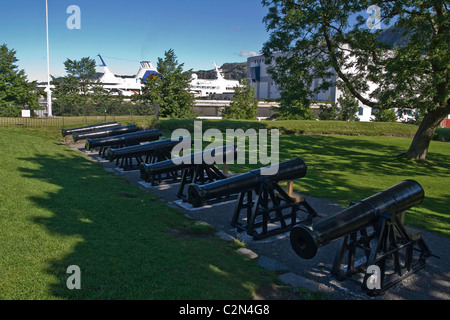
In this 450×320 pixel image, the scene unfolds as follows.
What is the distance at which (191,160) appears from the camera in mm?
9062

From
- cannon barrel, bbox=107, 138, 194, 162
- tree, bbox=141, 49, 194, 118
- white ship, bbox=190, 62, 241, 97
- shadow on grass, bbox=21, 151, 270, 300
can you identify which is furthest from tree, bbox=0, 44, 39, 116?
white ship, bbox=190, 62, 241, 97

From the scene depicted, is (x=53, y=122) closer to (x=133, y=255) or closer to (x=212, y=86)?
(x=133, y=255)

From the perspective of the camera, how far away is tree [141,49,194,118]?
31016mm

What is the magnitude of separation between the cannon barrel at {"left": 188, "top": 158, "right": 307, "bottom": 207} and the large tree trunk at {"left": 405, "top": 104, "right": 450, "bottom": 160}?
35.7 feet

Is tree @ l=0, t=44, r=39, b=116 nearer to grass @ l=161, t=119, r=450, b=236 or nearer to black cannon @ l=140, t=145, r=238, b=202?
grass @ l=161, t=119, r=450, b=236

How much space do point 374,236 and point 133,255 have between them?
3.30 meters

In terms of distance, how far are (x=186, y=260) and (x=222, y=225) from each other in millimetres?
2278

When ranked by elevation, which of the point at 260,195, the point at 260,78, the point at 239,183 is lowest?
the point at 260,195

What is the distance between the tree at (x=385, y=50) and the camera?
40.1 feet

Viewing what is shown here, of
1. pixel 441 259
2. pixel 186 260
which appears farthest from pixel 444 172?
pixel 186 260

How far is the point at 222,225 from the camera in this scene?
6.88 metres

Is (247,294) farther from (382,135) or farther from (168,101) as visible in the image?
(168,101)

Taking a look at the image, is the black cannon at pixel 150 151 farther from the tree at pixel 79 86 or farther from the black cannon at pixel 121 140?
the tree at pixel 79 86

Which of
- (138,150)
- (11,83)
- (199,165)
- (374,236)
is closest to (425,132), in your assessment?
(199,165)
